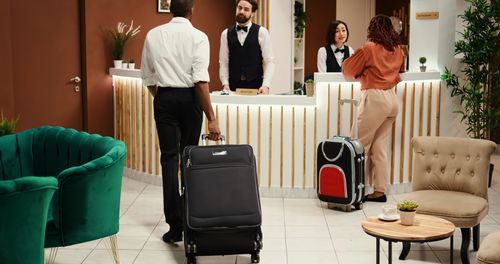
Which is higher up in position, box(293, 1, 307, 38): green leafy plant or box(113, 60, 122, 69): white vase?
box(293, 1, 307, 38): green leafy plant

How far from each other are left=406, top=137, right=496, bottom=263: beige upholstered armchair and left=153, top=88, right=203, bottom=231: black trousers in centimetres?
165

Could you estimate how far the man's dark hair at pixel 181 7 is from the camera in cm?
571

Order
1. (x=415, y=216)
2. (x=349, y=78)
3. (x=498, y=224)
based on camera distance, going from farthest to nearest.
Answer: (x=349, y=78) < (x=498, y=224) < (x=415, y=216)

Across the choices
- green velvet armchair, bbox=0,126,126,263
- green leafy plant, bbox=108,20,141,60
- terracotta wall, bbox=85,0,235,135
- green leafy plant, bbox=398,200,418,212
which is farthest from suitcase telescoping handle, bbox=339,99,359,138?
terracotta wall, bbox=85,0,235,135

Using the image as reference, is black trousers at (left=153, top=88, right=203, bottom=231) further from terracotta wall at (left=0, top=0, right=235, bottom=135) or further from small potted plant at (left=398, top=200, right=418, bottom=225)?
terracotta wall at (left=0, top=0, right=235, bottom=135)

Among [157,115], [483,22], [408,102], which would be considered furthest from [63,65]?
[483,22]

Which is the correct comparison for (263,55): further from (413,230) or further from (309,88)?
(413,230)

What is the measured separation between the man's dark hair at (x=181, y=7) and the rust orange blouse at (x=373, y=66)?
1873 mm

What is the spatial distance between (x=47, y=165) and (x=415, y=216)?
253 cm

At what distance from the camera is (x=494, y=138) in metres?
10.3

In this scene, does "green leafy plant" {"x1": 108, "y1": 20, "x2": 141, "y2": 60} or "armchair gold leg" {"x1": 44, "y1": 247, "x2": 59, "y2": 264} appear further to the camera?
"green leafy plant" {"x1": 108, "y1": 20, "x2": 141, "y2": 60}

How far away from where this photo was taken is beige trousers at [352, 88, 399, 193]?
704 centimetres

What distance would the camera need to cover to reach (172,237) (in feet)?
19.5

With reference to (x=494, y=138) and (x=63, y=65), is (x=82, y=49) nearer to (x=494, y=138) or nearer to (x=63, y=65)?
(x=63, y=65)
